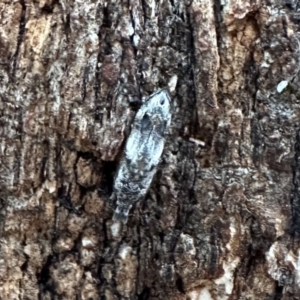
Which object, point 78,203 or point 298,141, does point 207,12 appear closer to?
point 298,141

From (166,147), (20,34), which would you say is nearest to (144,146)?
(166,147)

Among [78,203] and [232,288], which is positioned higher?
[78,203]

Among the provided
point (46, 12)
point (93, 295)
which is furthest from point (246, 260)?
point (46, 12)

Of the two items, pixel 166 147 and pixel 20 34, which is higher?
pixel 20 34

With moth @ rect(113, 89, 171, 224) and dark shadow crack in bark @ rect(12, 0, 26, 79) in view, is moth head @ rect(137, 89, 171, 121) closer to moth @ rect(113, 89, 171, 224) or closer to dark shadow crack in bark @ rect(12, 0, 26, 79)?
moth @ rect(113, 89, 171, 224)

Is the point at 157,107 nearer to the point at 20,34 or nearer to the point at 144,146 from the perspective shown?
the point at 144,146

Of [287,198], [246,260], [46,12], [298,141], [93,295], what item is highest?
[46,12]
